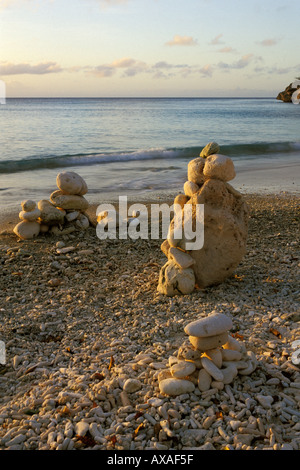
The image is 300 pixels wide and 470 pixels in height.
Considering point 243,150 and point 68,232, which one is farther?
point 243,150

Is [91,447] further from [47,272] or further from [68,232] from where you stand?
[68,232]

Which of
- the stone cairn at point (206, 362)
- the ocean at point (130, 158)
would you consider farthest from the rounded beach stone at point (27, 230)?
the stone cairn at point (206, 362)

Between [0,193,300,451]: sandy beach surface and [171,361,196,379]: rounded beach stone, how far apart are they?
0.18 m

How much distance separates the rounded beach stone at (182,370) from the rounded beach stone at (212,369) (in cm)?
10

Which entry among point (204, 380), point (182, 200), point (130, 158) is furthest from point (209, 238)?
point (130, 158)

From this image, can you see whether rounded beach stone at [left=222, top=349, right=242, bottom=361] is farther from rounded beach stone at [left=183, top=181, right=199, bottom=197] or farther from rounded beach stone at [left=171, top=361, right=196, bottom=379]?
rounded beach stone at [left=183, top=181, right=199, bottom=197]

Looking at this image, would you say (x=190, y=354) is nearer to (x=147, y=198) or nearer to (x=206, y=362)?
(x=206, y=362)

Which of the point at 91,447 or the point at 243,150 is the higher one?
the point at 243,150

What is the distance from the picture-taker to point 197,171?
5.45 meters

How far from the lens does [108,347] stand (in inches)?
171

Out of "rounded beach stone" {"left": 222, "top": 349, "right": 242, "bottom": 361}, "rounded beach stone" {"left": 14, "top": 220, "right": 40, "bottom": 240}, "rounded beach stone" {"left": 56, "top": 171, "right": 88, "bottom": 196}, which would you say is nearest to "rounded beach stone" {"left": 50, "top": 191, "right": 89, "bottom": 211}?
"rounded beach stone" {"left": 56, "top": 171, "right": 88, "bottom": 196}

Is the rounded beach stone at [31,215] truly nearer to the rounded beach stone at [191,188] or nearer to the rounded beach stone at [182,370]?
the rounded beach stone at [191,188]
